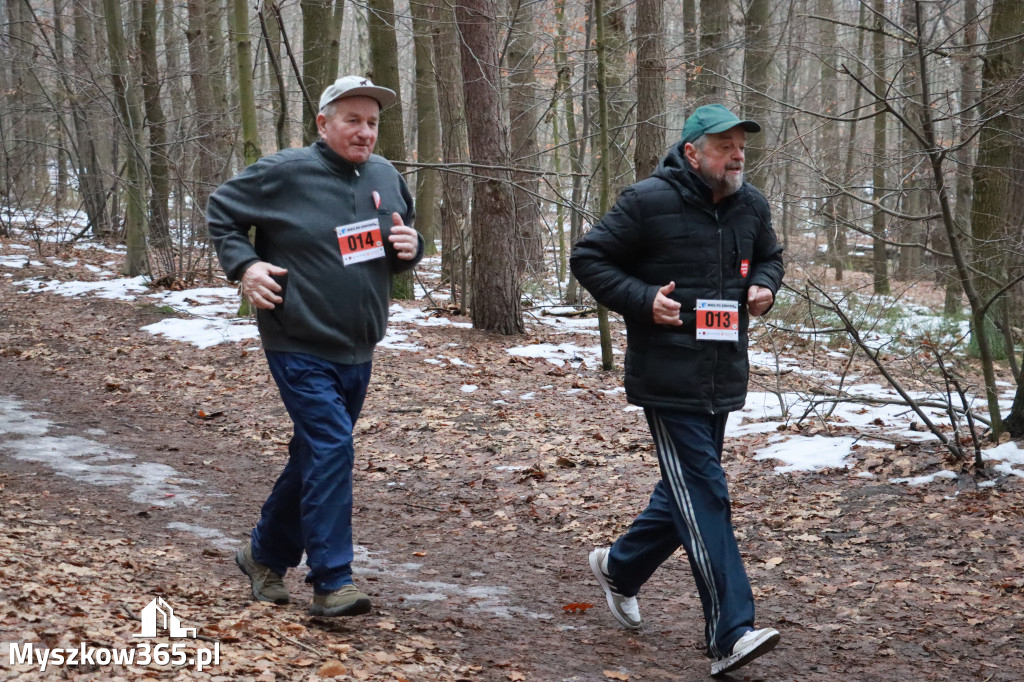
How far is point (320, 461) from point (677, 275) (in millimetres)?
1705

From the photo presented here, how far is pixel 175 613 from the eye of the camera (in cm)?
377

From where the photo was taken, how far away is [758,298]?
4.00m

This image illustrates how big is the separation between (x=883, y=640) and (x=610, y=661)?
4.31 feet

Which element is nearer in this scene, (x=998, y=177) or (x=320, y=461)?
(x=320, y=461)

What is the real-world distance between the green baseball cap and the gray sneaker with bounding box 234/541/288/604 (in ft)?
8.87

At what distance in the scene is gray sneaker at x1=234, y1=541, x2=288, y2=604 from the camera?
14.0ft

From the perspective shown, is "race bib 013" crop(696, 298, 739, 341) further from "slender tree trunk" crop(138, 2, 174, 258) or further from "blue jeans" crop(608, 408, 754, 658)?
"slender tree trunk" crop(138, 2, 174, 258)

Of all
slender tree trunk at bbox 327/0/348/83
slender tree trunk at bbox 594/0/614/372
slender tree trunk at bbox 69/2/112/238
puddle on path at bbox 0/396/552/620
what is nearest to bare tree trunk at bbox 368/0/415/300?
slender tree trunk at bbox 327/0/348/83

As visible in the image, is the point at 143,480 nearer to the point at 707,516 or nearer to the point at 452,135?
the point at 707,516

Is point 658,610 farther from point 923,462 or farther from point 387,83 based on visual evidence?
point 387,83

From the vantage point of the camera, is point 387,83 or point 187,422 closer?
point 187,422

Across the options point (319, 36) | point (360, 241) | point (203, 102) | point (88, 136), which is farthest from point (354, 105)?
point (88, 136)

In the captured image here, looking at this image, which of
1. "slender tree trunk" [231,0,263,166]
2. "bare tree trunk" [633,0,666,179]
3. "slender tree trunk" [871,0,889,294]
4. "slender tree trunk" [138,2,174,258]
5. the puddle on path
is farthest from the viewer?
"slender tree trunk" [138,2,174,258]

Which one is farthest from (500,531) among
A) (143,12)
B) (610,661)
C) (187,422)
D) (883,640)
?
(143,12)
